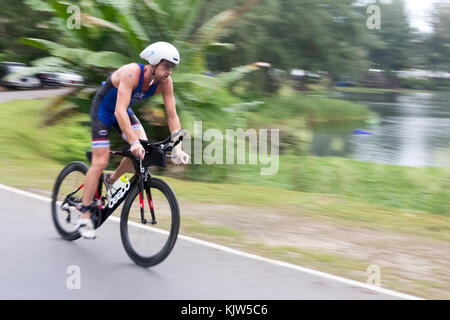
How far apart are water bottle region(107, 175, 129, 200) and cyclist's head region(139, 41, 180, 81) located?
102 cm

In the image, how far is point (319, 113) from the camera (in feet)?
122

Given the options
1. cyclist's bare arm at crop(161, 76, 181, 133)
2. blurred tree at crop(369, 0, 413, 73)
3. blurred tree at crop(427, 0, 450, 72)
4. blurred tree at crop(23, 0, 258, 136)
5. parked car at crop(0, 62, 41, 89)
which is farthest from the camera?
blurred tree at crop(369, 0, 413, 73)

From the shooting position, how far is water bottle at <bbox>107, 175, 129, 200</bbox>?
18.9ft

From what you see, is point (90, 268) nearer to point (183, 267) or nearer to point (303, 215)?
point (183, 267)

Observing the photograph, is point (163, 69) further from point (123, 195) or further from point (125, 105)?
point (123, 195)

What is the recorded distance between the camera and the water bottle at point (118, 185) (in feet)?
18.9

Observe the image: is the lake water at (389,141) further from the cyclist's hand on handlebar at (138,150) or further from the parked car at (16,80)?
the parked car at (16,80)

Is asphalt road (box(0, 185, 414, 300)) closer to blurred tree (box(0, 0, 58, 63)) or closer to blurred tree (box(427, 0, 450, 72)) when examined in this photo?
blurred tree (box(0, 0, 58, 63))

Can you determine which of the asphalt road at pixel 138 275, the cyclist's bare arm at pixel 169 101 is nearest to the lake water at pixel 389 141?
the asphalt road at pixel 138 275

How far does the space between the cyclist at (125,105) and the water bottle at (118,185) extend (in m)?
0.08

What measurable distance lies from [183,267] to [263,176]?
9.33 meters

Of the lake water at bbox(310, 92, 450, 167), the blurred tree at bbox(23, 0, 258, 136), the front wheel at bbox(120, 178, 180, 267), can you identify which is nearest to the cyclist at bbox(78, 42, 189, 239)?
the front wheel at bbox(120, 178, 180, 267)

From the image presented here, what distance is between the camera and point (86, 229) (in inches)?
235

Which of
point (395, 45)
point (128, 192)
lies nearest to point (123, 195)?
point (128, 192)
